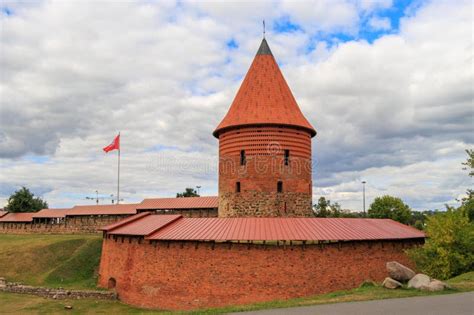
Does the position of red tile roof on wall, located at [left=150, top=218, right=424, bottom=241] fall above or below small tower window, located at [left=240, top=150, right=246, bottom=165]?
below

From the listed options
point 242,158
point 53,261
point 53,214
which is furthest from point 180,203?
point 53,214

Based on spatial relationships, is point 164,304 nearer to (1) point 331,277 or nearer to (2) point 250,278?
(2) point 250,278

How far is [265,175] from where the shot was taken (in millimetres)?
21297

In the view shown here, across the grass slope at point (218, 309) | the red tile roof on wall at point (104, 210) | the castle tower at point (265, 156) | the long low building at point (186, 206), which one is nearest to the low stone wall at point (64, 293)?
the grass slope at point (218, 309)

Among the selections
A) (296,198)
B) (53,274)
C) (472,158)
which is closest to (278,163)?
(296,198)

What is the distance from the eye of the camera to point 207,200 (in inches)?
1185

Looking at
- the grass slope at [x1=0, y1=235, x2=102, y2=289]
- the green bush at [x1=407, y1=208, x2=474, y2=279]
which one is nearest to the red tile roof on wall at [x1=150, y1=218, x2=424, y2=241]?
the green bush at [x1=407, y1=208, x2=474, y2=279]

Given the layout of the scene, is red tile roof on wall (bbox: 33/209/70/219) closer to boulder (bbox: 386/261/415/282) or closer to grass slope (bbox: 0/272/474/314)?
grass slope (bbox: 0/272/474/314)

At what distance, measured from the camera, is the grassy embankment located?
11609 mm

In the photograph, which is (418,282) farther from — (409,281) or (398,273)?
(398,273)

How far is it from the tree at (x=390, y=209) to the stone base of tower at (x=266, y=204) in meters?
18.8

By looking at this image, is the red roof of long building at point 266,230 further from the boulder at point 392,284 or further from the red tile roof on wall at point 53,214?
the red tile roof on wall at point 53,214

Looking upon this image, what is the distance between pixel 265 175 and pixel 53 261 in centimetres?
1331

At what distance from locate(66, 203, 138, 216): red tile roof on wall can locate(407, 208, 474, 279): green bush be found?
21.1 meters
